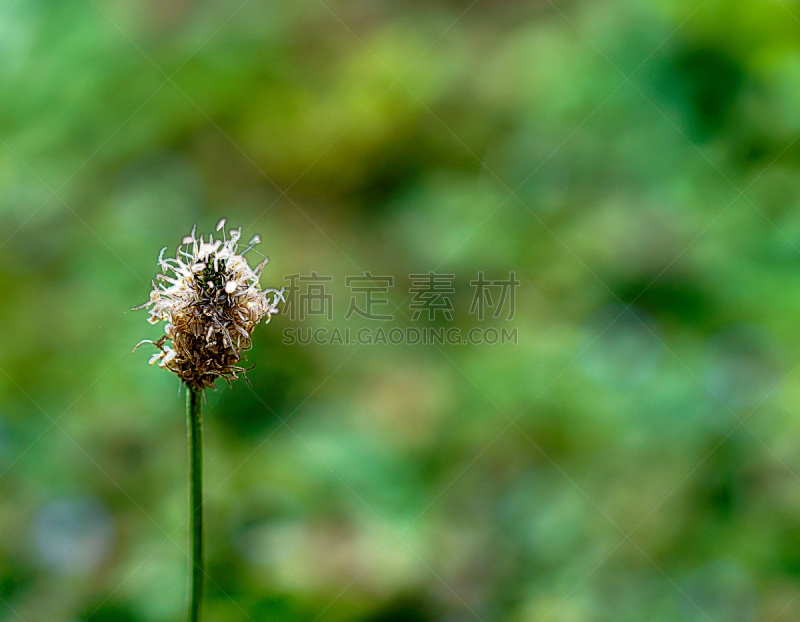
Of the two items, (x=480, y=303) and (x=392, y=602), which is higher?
(x=480, y=303)

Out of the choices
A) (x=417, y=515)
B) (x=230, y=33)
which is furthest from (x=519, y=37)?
(x=417, y=515)

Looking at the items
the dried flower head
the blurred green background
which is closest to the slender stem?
the dried flower head

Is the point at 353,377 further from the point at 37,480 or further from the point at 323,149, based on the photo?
the point at 323,149

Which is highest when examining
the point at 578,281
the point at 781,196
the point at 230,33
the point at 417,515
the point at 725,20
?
the point at 230,33

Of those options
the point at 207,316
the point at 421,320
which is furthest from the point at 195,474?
the point at 421,320

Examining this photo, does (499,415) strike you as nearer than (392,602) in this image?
No

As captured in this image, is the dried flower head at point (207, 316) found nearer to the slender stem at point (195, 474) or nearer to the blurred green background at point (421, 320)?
the slender stem at point (195, 474)

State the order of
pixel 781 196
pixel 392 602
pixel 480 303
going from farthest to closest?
pixel 480 303, pixel 781 196, pixel 392 602

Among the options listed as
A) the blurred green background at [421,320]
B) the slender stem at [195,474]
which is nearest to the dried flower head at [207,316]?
the slender stem at [195,474]
